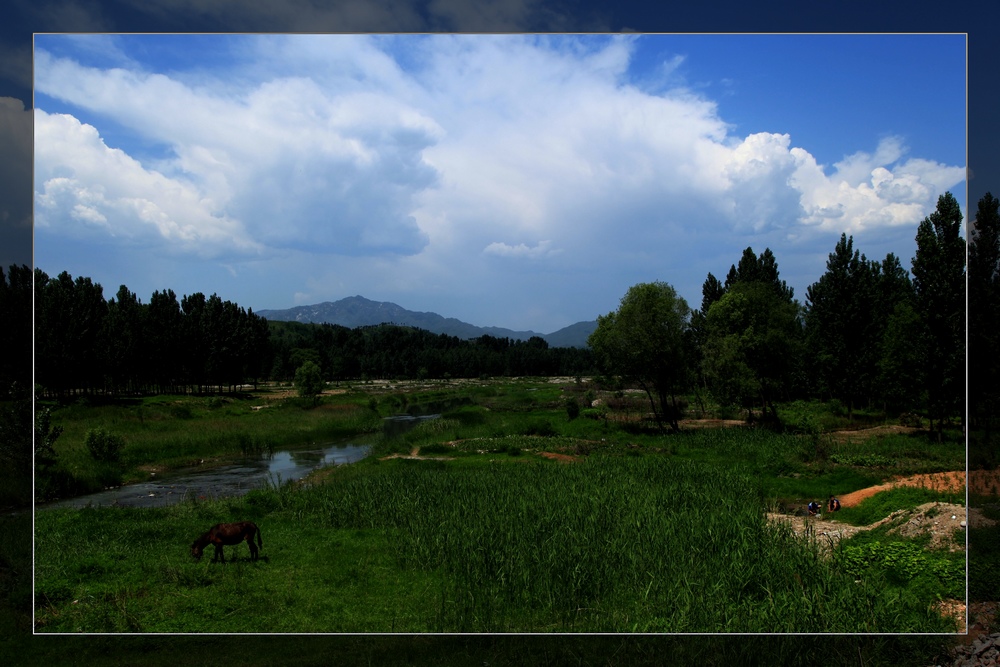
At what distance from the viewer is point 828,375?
8.34 meters

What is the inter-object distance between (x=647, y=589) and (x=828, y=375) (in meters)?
5.23

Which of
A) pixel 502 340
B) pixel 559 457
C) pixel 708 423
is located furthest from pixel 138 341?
pixel 708 423

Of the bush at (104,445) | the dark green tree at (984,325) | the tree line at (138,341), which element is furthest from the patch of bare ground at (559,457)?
the bush at (104,445)

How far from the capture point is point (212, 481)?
8.95m

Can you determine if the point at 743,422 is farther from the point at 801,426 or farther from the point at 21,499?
the point at 21,499

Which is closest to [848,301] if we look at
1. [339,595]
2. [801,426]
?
[801,426]

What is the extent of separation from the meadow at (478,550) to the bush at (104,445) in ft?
0.45

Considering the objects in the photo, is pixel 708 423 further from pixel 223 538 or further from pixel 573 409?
pixel 223 538

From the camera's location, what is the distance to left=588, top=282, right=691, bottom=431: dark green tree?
37.1 feet

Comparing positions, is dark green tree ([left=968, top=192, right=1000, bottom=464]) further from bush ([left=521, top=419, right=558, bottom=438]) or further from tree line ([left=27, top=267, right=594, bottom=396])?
bush ([left=521, top=419, right=558, bottom=438])

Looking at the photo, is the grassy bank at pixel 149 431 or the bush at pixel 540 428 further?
the bush at pixel 540 428

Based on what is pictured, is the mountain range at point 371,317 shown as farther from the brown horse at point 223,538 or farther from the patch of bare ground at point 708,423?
the patch of bare ground at point 708,423

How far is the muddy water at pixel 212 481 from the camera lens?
7863 millimetres

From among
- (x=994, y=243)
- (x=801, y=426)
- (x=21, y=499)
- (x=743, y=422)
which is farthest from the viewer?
(x=743, y=422)
